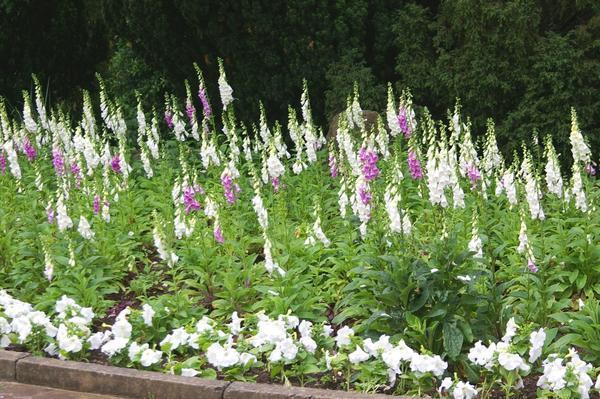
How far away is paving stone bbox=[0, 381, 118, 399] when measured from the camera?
235 inches

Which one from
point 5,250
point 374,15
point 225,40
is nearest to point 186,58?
point 225,40

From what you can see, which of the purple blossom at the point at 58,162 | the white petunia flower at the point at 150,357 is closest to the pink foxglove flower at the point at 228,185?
the purple blossom at the point at 58,162

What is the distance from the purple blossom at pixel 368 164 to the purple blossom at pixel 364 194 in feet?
0.61

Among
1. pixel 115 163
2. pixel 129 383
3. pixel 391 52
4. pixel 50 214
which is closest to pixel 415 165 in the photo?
pixel 129 383

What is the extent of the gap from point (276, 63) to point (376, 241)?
183 inches

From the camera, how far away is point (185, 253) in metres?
7.41

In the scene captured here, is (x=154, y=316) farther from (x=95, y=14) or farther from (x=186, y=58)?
(x=95, y=14)

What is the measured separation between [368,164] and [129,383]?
2358mm

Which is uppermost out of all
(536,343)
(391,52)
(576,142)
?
(391,52)

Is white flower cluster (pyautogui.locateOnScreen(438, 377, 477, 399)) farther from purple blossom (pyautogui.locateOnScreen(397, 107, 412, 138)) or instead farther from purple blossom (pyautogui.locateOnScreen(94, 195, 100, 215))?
purple blossom (pyautogui.locateOnScreen(94, 195, 100, 215))

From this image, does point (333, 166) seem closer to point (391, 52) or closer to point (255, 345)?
point (255, 345)

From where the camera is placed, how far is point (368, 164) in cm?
718

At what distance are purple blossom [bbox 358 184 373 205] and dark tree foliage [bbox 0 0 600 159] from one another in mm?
3166

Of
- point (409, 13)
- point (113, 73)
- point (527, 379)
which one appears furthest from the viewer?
point (113, 73)
